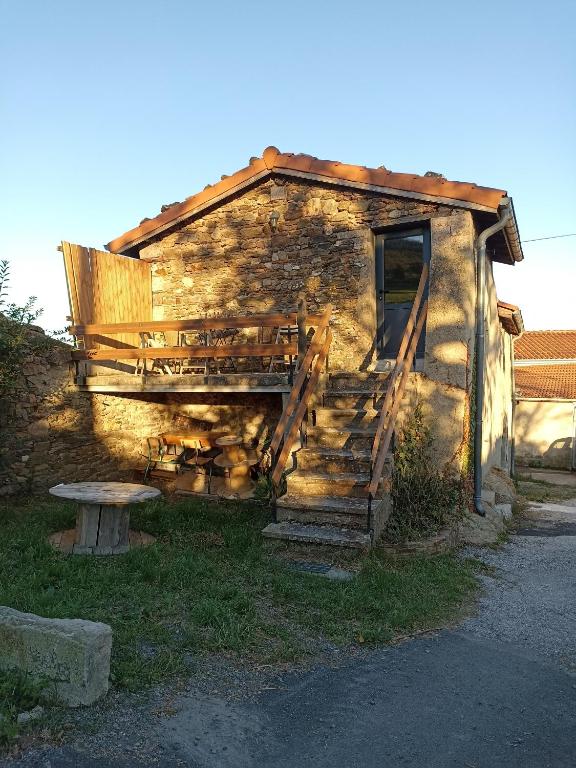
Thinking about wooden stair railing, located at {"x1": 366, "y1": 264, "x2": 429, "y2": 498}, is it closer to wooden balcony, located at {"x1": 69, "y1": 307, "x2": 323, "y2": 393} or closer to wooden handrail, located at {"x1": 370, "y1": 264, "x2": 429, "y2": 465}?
wooden handrail, located at {"x1": 370, "y1": 264, "x2": 429, "y2": 465}

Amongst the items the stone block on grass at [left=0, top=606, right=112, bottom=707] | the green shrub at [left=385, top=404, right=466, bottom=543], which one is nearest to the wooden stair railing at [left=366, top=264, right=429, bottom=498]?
the green shrub at [left=385, top=404, right=466, bottom=543]

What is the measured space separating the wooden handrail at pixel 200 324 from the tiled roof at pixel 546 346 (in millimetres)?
17930

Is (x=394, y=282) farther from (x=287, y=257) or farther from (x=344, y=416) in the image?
(x=344, y=416)

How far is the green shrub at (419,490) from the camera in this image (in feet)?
21.5

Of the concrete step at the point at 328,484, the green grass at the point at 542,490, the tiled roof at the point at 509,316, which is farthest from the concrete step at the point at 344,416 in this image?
the green grass at the point at 542,490

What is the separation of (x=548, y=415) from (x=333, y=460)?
1653cm

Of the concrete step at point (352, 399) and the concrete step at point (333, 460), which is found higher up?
the concrete step at point (352, 399)

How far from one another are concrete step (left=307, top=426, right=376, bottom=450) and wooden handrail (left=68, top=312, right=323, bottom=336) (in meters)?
1.42

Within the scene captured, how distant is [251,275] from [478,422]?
417 centimetres

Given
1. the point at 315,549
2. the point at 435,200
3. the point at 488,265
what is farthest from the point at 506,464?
the point at 315,549

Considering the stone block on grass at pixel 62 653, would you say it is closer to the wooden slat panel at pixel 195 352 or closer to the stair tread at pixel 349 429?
the stair tread at pixel 349 429

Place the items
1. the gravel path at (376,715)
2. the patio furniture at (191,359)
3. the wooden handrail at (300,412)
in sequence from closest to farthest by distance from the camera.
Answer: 1. the gravel path at (376,715)
2. the wooden handrail at (300,412)
3. the patio furniture at (191,359)

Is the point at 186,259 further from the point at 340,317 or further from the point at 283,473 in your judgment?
the point at 283,473

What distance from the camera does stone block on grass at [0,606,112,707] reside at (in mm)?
3195
